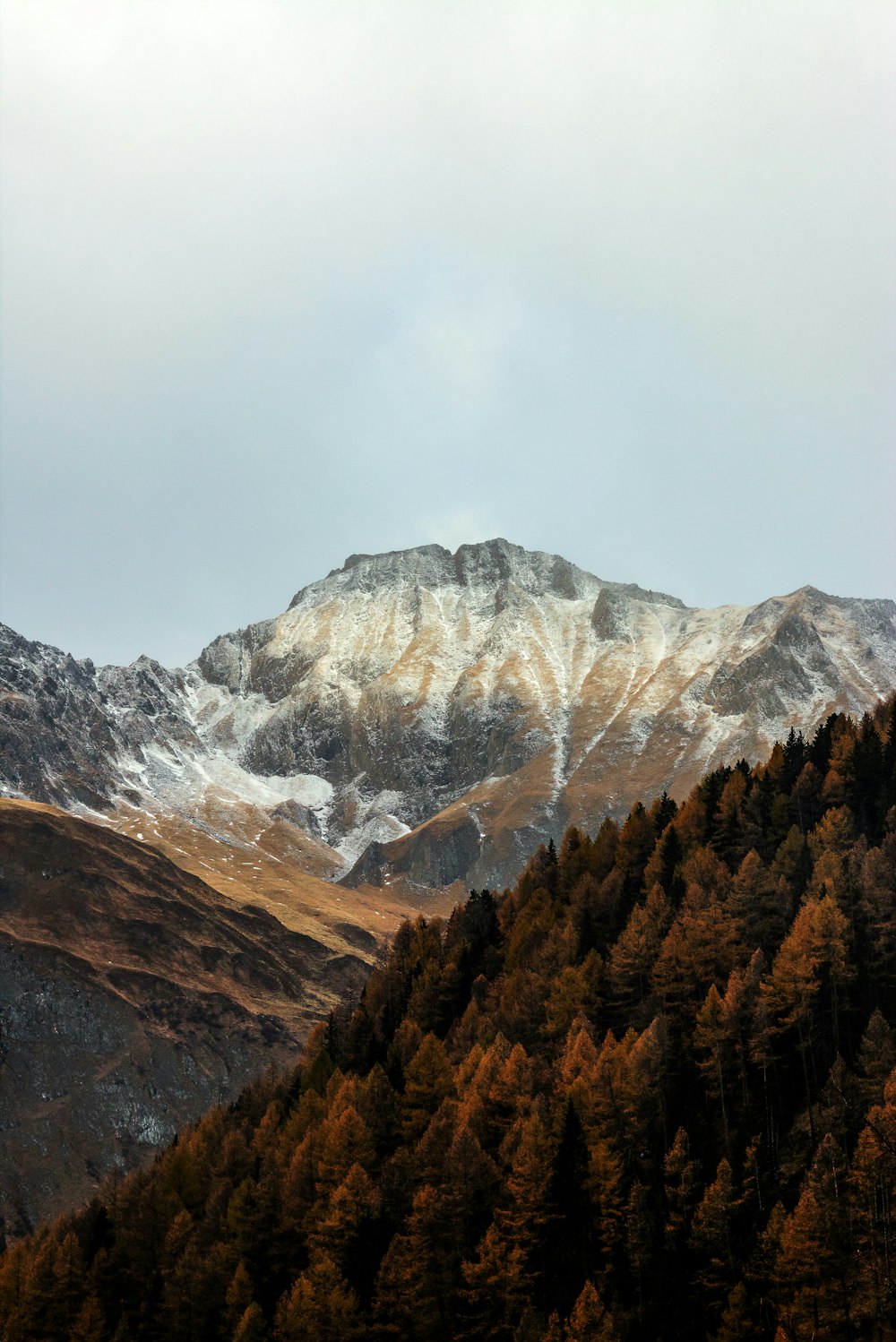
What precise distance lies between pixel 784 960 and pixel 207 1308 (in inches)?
2045

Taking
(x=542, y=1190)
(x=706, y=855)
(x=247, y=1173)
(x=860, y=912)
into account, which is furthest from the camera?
(x=706, y=855)

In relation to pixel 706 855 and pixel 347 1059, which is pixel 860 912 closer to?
pixel 706 855

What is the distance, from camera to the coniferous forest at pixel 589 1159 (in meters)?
72.2

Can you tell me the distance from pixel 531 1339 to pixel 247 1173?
38989 millimetres

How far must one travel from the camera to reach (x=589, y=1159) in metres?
82.8

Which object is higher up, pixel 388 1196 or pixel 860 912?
pixel 860 912

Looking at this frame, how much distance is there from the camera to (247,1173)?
103 m

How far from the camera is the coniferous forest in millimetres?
72188

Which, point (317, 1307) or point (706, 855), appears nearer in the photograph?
point (317, 1307)

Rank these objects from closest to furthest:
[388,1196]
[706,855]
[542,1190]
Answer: [542,1190] → [388,1196] → [706,855]

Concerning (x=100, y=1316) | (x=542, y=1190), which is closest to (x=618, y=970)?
(x=542, y=1190)

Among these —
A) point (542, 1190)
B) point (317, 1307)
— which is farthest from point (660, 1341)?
point (317, 1307)

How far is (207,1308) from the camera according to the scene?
295 feet

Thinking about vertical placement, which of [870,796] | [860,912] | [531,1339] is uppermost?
[870,796]
